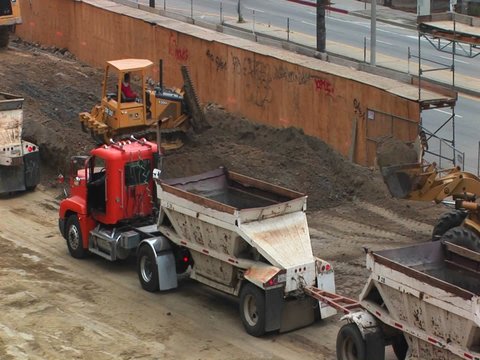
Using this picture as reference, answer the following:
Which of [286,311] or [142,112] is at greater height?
[142,112]

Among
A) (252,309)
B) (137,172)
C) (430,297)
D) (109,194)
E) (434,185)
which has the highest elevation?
(430,297)

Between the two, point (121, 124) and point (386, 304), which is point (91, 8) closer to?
point (121, 124)

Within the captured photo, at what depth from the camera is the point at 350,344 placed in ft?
46.8

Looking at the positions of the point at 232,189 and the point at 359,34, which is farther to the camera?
the point at 359,34

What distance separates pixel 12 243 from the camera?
20969 millimetres

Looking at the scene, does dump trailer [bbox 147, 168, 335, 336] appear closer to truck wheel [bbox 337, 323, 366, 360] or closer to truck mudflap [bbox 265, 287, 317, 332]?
truck mudflap [bbox 265, 287, 317, 332]

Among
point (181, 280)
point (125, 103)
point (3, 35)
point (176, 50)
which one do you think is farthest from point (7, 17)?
point (181, 280)

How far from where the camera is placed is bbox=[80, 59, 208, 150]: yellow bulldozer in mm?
25766

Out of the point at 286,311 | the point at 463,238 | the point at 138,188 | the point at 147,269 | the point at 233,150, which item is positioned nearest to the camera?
the point at 286,311

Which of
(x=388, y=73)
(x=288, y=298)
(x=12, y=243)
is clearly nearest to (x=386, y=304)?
(x=288, y=298)

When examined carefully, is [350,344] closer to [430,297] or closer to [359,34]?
[430,297]

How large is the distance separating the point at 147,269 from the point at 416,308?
6372mm

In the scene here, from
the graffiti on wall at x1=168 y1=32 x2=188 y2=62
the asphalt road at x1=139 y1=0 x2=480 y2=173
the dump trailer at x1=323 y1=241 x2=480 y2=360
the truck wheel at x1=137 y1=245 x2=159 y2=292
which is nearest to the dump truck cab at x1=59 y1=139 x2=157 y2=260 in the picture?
the truck wheel at x1=137 y1=245 x2=159 y2=292

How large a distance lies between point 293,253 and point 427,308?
333 cm
